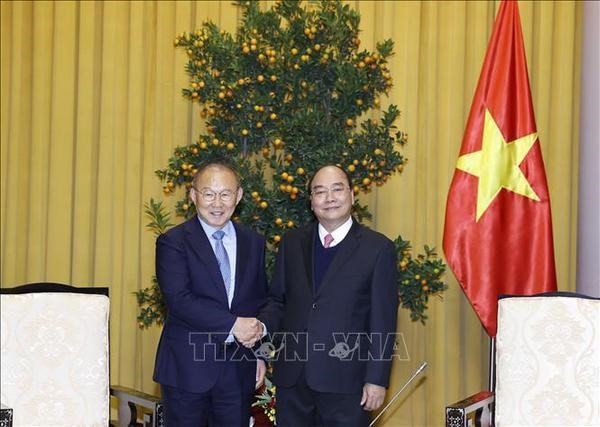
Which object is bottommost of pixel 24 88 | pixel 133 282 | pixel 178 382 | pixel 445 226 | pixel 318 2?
pixel 178 382

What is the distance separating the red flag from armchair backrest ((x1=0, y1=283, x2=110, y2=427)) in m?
1.84

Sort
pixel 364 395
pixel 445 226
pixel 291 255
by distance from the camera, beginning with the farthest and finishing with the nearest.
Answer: pixel 445 226 → pixel 291 255 → pixel 364 395

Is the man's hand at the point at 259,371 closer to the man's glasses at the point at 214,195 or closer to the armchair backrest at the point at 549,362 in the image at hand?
the man's glasses at the point at 214,195

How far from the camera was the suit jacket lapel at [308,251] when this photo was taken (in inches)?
125

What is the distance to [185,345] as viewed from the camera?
313 cm

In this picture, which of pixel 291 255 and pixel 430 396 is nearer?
pixel 291 255

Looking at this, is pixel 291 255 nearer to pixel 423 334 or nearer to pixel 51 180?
pixel 423 334

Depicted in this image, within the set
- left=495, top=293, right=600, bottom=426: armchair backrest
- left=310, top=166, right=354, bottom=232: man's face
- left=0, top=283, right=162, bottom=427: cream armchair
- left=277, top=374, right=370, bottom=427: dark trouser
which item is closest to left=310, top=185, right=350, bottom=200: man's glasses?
left=310, top=166, right=354, bottom=232: man's face

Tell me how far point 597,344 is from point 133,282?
8.68 ft

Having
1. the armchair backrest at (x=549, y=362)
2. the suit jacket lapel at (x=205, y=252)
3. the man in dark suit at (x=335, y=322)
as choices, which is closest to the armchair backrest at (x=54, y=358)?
the suit jacket lapel at (x=205, y=252)

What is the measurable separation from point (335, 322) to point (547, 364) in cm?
82

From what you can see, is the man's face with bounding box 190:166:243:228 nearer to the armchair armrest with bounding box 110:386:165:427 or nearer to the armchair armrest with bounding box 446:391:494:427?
the armchair armrest with bounding box 110:386:165:427

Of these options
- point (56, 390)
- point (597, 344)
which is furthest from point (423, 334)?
point (56, 390)

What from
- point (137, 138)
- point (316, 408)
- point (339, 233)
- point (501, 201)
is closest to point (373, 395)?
point (316, 408)
